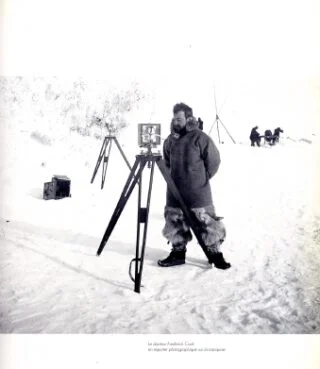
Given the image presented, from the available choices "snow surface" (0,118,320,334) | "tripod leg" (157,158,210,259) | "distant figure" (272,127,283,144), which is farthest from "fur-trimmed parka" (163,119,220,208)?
"distant figure" (272,127,283,144)

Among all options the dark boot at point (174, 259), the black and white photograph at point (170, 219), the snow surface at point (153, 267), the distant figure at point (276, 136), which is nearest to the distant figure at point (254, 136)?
the distant figure at point (276, 136)

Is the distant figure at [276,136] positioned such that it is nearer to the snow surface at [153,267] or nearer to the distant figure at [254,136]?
the distant figure at [254,136]

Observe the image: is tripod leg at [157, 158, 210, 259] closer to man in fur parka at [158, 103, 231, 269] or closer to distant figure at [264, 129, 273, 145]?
man in fur parka at [158, 103, 231, 269]

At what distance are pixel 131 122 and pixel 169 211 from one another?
358 centimetres

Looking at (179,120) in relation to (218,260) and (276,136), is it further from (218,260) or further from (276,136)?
(276,136)

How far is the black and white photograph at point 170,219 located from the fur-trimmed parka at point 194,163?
0.01 meters

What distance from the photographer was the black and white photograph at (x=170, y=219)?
263 cm

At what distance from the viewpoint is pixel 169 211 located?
11.2ft

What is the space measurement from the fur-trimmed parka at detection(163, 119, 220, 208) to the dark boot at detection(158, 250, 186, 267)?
0.50 metres

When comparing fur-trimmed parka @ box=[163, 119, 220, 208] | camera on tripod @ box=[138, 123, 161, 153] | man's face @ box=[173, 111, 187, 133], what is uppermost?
man's face @ box=[173, 111, 187, 133]

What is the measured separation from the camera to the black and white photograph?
2.63m

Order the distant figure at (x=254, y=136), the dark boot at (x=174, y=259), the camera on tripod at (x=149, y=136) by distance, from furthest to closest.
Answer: the distant figure at (x=254, y=136)
the dark boot at (x=174, y=259)
the camera on tripod at (x=149, y=136)

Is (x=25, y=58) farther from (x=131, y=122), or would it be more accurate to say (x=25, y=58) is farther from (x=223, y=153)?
(x=223, y=153)

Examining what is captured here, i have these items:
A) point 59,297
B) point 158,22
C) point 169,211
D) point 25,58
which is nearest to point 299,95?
point 158,22
